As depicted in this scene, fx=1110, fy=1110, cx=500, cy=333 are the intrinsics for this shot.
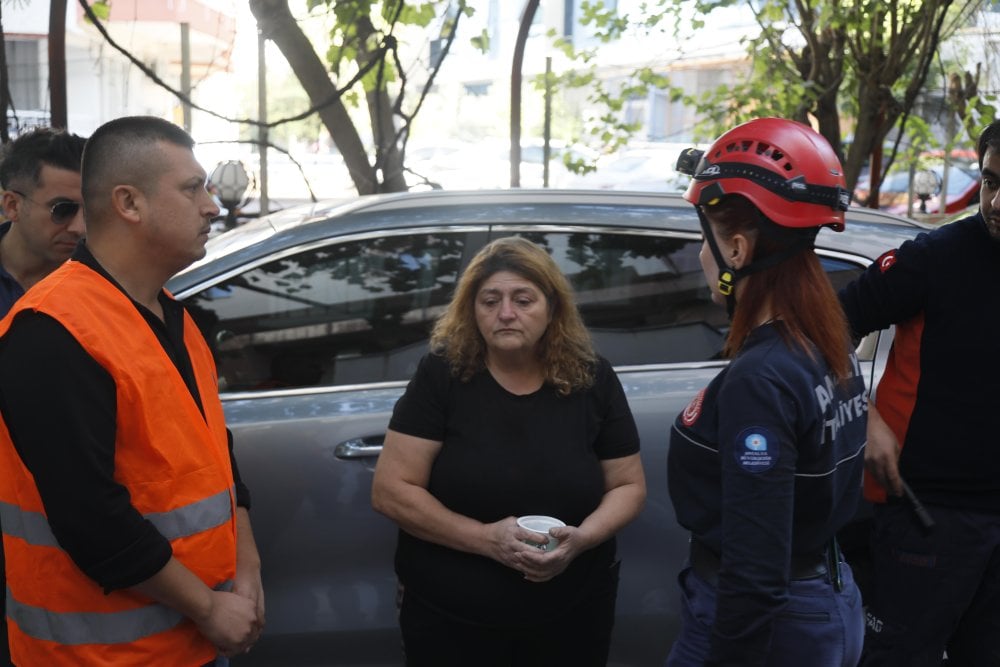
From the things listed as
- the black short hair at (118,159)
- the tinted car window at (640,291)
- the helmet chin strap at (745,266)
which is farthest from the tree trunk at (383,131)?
the helmet chin strap at (745,266)

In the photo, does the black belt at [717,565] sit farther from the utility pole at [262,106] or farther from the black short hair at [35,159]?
the utility pole at [262,106]

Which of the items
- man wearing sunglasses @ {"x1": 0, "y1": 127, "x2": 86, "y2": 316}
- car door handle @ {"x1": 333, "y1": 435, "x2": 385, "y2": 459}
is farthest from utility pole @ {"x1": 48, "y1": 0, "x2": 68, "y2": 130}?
car door handle @ {"x1": 333, "y1": 435, "x2": 385, "y2": 459}

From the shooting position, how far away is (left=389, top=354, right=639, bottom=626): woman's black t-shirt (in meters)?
2.71

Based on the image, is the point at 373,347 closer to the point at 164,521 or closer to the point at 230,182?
the point at 164,521

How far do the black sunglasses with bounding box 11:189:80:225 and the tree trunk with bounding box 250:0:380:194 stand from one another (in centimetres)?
177

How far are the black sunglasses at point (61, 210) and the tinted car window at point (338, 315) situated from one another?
2.08 ft

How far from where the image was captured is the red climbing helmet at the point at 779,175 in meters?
1.97

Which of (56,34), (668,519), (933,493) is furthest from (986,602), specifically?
(56,34)

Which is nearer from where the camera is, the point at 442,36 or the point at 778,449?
the point at 778,449

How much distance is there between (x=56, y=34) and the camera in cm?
411

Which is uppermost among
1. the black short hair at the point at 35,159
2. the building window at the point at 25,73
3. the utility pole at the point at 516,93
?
the building window at the point at 25,73

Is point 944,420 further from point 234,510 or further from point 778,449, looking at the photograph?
point 234,510

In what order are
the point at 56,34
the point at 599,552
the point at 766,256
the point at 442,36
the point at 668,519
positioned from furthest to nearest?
the point at 442,36, the point at 56,34, the point at 668,519, the point at 599,552, the point at 766,256

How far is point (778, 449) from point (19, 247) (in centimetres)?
193
